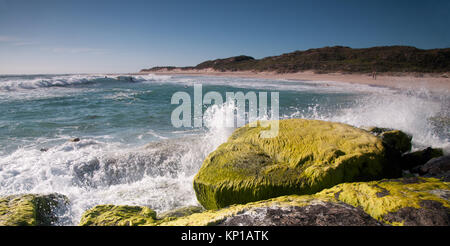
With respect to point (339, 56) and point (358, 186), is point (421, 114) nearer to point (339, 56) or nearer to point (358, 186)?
point (358, 186)

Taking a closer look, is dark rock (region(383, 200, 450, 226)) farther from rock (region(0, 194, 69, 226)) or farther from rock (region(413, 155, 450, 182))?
rock (region(0, 194, 69, 226))

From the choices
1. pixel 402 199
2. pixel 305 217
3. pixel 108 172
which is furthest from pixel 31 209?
pixel 402 199

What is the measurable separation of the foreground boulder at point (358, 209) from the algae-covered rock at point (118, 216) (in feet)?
2.41

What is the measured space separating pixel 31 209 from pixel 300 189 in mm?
3712

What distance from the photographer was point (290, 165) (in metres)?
3.52

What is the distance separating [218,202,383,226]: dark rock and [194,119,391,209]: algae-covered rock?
3.87 ft

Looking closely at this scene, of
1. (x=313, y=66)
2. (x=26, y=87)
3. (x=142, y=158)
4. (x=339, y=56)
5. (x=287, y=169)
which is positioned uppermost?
(x=339, y=56)

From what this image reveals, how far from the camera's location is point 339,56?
62.7m

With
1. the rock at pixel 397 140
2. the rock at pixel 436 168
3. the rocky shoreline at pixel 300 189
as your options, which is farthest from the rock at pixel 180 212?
the rock at pixel 397 140

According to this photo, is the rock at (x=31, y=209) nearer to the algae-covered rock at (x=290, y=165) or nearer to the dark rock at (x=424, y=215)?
the algae-covered rock at (x=290, y=165)

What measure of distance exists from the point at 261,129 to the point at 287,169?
1.56 metres

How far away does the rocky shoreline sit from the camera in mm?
1907
